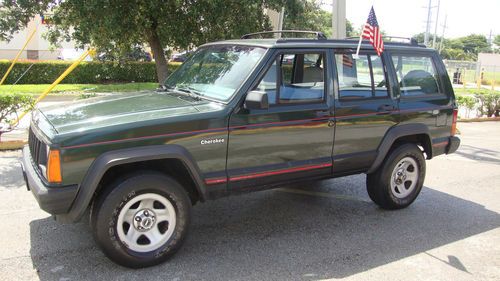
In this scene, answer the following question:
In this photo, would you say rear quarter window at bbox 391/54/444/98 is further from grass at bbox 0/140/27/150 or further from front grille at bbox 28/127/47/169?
grass at bbox 0/140/27/150

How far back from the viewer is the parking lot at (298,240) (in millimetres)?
3756

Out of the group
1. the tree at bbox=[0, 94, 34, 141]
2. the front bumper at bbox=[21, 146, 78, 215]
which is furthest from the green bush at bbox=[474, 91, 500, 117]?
the front bumper at bbox=[21, 146, 78, 215]

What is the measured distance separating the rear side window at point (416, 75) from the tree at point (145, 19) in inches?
139

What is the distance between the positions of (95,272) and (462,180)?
5.55m

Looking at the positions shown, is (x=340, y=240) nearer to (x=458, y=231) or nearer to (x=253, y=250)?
(x=253, y=250)

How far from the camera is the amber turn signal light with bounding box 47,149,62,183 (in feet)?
11.0

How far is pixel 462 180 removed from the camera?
6918 mm

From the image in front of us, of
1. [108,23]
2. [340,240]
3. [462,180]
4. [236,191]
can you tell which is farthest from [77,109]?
[462,180]

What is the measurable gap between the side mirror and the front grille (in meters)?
1.68

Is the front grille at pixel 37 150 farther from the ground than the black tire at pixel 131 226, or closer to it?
farther from the ground

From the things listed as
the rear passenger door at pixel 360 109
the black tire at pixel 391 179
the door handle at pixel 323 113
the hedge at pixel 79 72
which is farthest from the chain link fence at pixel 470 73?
the door handle at pixel 323 113

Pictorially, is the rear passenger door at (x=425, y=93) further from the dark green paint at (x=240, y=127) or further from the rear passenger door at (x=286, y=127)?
the rear passenger door at (x=286, y=127)

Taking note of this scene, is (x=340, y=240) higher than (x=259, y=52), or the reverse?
(x=259, y=52)

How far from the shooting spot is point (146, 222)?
3.75 meters
